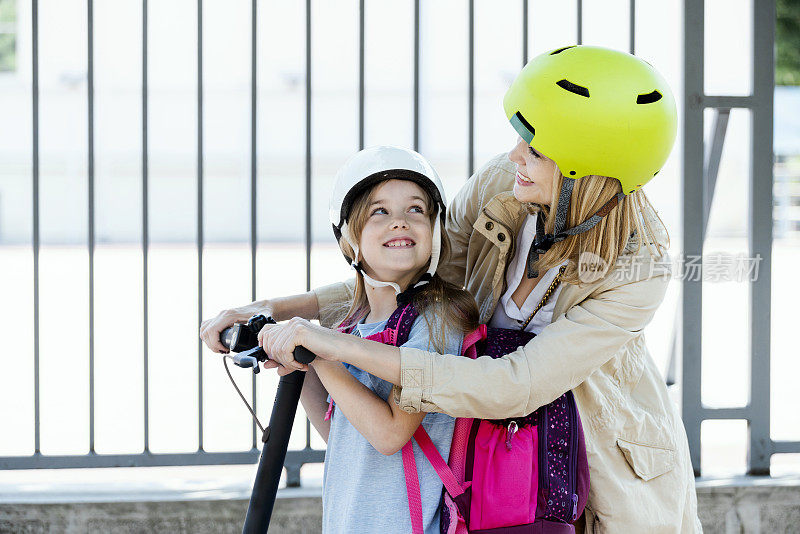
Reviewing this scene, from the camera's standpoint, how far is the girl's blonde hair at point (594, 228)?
206 cm

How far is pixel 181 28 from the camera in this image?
21.1m

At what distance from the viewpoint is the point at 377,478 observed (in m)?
2.02

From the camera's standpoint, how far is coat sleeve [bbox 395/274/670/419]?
1.84 metres

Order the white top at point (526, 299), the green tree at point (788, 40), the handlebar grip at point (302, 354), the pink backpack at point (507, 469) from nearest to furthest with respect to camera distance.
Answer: the handlebar grip at point (302, 354) < the pink backpack at point (507, 469) < the white top at point (526, 299) < the green tree at point (788, 40)

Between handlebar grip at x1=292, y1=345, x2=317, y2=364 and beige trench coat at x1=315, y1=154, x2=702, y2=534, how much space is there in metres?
0.21

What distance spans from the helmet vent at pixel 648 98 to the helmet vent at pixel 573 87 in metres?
0.13

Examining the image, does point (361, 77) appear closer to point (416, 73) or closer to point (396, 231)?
point (416, 73)

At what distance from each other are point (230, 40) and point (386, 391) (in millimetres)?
23516

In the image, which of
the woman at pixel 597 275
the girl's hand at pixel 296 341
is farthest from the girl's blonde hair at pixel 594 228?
the girl's hand at pixel 296 341

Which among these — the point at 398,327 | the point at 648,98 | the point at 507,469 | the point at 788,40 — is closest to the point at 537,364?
the point at 507,469

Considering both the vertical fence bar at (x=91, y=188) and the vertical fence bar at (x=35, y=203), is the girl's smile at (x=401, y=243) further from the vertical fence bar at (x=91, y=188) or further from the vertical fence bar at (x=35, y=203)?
the vertical fence bar at (x=35, y=203)

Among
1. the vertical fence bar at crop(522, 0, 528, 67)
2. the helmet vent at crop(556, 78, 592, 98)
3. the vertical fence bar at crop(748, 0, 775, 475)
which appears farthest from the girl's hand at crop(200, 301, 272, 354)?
the vertical fence bar at crop(748, 0, 775, 475)

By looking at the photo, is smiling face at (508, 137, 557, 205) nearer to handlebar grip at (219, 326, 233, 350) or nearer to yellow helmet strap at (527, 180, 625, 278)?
yellow helmet strap at (527, 180, 625, 278)

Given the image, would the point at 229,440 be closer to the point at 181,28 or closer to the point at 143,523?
the point at 143,523
